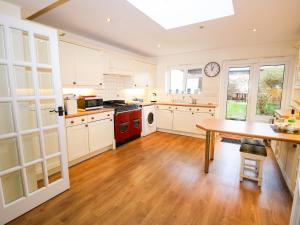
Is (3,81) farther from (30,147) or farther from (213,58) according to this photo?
(213,58)

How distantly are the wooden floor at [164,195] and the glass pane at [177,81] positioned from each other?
8.64 ft

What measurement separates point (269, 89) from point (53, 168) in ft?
15.9

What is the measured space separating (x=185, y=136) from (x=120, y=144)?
1810mm

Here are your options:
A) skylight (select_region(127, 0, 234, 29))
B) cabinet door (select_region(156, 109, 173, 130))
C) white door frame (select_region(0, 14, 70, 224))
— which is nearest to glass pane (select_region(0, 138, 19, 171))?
white door frame (select_region(0, 14, 70, 224))

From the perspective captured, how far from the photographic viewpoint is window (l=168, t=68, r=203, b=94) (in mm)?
4768

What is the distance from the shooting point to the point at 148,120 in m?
4.49

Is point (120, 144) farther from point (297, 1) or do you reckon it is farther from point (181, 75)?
point (297, 1)

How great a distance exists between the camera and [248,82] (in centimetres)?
416

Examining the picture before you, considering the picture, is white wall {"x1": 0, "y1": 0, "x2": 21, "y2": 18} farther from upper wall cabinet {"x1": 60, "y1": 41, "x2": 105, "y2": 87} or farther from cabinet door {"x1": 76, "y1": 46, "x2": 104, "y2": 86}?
cabinet door {"x1": 76, "y1": 46, "x2": 104, "y2": 86}

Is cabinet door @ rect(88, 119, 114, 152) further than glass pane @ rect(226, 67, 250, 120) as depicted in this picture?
No

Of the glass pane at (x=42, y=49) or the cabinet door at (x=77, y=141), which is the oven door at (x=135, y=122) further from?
the glass pane at (x=42, y=49)

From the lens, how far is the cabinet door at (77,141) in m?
2.56

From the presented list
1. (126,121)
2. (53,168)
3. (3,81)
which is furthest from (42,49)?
(126,121)

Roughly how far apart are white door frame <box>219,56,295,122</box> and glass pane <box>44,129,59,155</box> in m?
4.08
